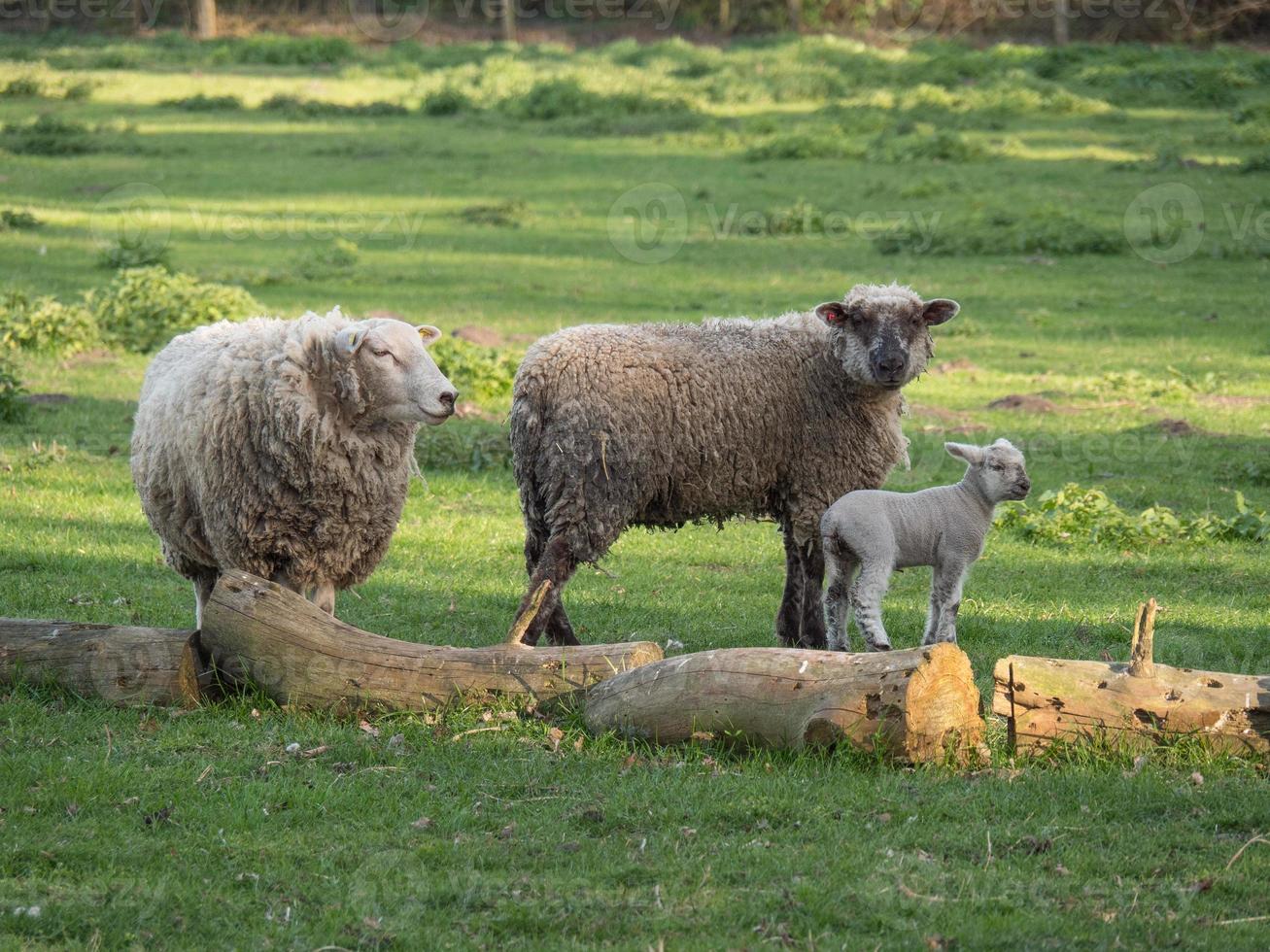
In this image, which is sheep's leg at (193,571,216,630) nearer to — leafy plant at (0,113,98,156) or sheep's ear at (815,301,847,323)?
sheep's ear at (815,301,847,323)

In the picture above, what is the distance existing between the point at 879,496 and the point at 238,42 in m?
38.4

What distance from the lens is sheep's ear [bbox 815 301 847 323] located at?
895 cm

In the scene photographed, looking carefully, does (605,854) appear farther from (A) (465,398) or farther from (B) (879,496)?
(A) (465,398)

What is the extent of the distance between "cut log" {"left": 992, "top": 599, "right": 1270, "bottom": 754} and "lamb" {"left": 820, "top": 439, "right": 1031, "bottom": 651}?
4.78 ft

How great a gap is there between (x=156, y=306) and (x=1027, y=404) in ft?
33.4

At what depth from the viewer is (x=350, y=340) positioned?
7930 millimetres

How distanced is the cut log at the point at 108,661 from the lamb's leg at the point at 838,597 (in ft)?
10.9

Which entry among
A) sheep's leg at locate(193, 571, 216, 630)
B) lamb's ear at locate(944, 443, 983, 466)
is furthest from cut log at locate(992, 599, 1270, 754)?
sheep's leg at locate(193, 571, 216, 630)

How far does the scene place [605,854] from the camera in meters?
5.81

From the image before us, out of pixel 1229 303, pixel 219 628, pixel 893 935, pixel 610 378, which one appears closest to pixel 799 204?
pixel 1229 303

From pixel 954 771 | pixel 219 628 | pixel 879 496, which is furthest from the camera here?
pixel 879 496

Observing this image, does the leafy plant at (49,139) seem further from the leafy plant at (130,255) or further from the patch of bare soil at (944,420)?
the patch of bare soil at (944,420)

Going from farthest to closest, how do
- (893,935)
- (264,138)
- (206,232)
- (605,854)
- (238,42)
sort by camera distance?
(238,42) → (264,138) → (206,232) → (605,854) → (893,935)

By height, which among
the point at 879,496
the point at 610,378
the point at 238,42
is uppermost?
the point at 238,42
